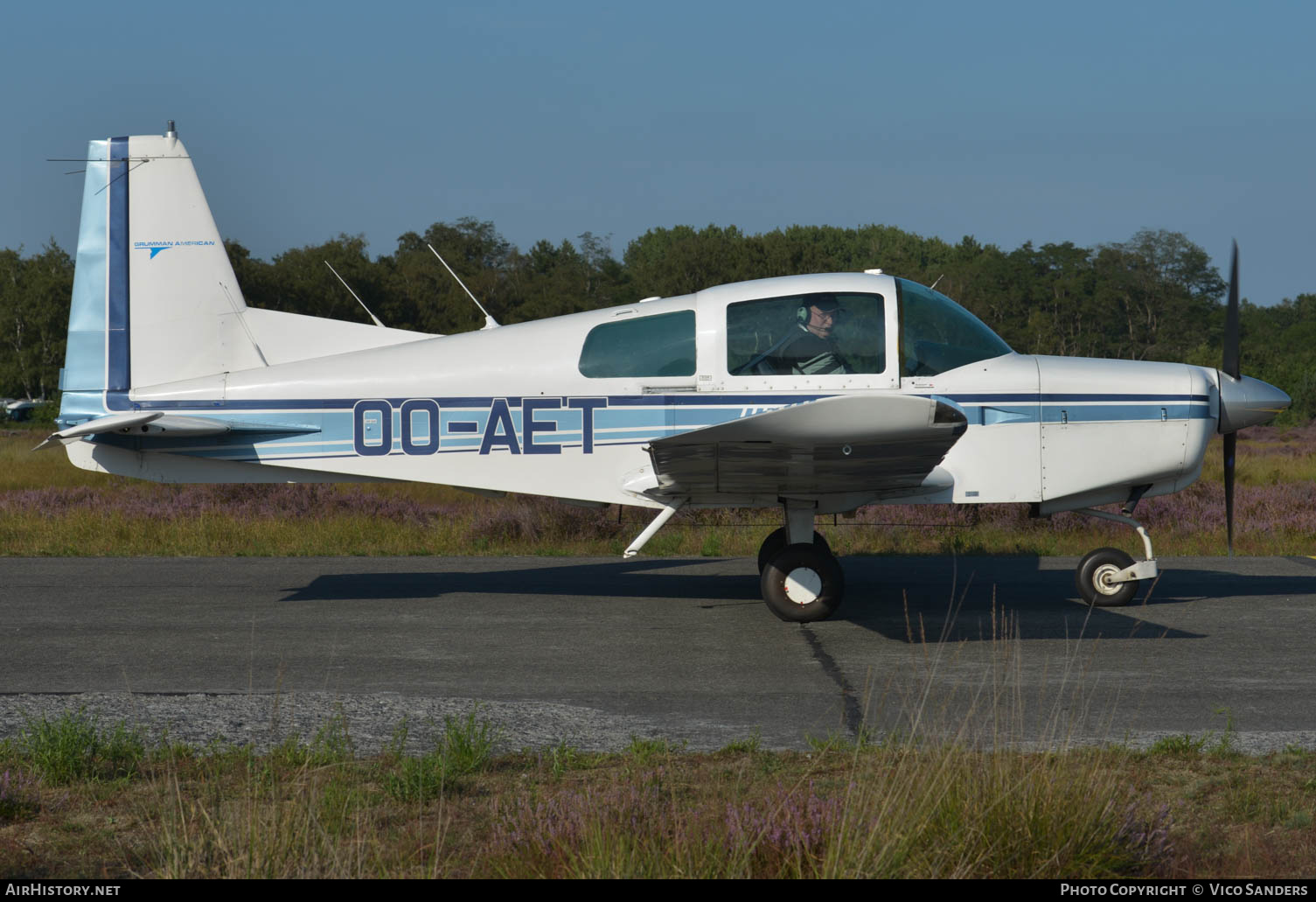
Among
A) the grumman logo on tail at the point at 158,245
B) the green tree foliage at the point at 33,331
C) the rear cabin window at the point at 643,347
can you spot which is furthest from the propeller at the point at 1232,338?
the green tree foliage at the point at 33,331

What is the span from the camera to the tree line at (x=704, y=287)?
45.5 m

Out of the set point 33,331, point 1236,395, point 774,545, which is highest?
point 33,331

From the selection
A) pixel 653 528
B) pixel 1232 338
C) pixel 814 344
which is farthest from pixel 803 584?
pixel 1232 338

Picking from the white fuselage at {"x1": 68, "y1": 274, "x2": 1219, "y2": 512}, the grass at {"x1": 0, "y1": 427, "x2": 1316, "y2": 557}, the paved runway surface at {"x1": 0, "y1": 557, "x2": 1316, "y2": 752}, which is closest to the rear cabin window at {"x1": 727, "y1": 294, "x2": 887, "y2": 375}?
the white fuselage at {"x1": 68, "y1": 274, "x2": 1219, "y2": 512}

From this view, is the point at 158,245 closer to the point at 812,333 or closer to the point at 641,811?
the point at 812,333

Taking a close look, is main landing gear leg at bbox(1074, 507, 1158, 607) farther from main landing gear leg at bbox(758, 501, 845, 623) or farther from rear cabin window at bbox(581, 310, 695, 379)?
rear cabin window at bbox(581, 310, 695, 379)

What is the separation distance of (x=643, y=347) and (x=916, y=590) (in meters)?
3.24

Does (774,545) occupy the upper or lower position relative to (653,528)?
lower

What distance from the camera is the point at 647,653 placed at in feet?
23.2

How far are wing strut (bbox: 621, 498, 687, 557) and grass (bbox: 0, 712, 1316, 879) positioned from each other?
9.70 feet

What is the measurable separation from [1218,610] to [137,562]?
9676 millimetres

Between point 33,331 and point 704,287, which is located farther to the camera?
point 33,331

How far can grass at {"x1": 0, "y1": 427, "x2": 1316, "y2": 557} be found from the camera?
12414 mm

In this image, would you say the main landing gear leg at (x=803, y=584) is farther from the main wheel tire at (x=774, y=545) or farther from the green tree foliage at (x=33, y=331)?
the green tree foliage at (x=33, y=331)
